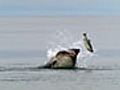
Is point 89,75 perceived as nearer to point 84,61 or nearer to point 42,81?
point 42,81

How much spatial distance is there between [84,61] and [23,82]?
16383 mm

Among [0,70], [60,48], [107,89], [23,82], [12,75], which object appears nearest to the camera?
[107,89]

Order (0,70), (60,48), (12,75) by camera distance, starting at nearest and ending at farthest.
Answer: (12,75) → (0,70) → (60,48)

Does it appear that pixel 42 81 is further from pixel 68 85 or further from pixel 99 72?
pixel 99 72

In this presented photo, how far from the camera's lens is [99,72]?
185 feet

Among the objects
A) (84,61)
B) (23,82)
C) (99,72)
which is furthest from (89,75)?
(84,61)

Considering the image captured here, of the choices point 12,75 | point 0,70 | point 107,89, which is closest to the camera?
point 107,89

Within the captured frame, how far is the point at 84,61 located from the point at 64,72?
8497mm

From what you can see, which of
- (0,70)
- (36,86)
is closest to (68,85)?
(36,86)

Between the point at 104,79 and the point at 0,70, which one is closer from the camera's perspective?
the point at 104,79

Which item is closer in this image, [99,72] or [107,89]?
[107,89]

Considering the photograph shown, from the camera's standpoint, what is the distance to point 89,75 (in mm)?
54469

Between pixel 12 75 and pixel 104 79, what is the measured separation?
6094 mm

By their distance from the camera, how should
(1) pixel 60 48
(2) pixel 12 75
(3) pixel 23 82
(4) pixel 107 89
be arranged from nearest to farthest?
(4) pixel 107 89 < (3) pixel 23 82 < (2) pixel 12 75 < (1) pixel 60 48
